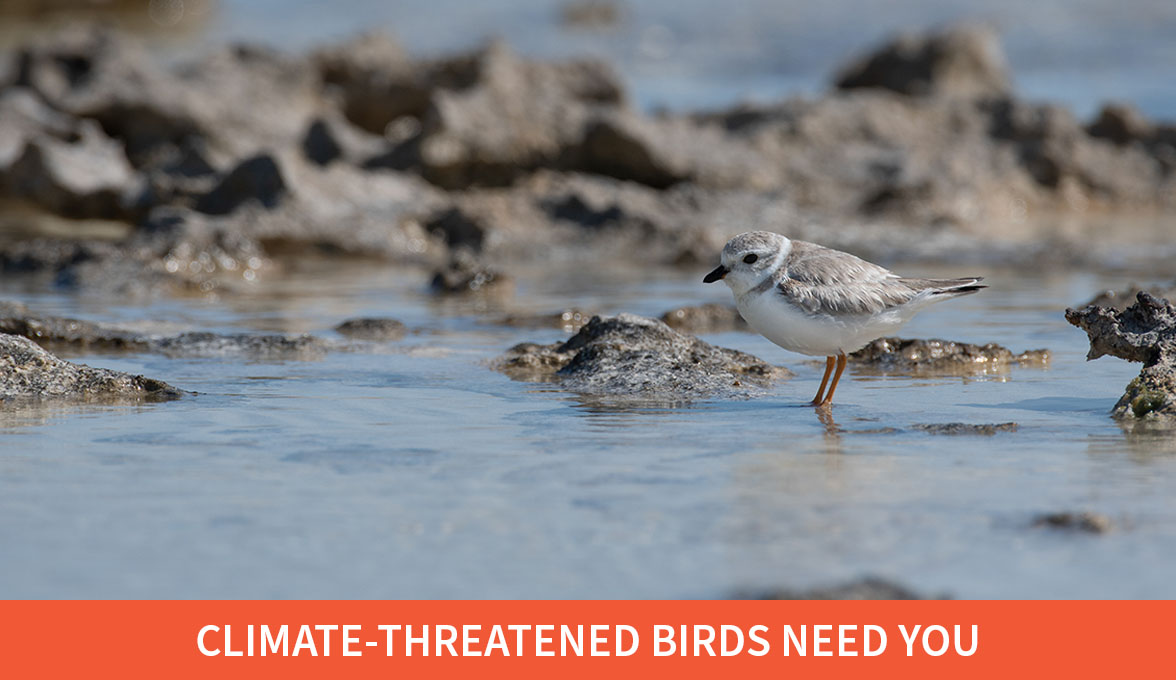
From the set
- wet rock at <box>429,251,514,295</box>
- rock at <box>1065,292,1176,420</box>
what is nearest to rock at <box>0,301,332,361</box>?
wet rock at <box>429,251,514,295</box>

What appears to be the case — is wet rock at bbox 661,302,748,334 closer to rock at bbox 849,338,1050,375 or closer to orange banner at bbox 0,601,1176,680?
rock at bbox 849,338,1050,375

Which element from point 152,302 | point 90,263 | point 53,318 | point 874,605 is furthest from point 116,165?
point 874,605

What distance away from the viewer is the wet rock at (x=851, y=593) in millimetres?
3418

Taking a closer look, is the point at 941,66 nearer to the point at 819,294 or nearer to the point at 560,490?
the point at 819,294

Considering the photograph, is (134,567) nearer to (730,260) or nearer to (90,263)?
(730,260)

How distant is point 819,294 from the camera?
5.64 metres

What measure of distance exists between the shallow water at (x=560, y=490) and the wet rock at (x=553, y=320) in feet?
5.42

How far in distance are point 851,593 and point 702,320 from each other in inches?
193

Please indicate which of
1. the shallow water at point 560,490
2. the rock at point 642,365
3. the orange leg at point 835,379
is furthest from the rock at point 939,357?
the orange leg at point 835,379

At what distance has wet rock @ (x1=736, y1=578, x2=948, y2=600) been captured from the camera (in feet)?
11.2

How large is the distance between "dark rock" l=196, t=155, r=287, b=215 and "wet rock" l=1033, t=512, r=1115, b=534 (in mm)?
9078

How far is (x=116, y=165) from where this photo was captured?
13836mm

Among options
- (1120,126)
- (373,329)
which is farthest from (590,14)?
(373,329)

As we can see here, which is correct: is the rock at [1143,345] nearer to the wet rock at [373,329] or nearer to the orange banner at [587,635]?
the orange banner at [587,635]
